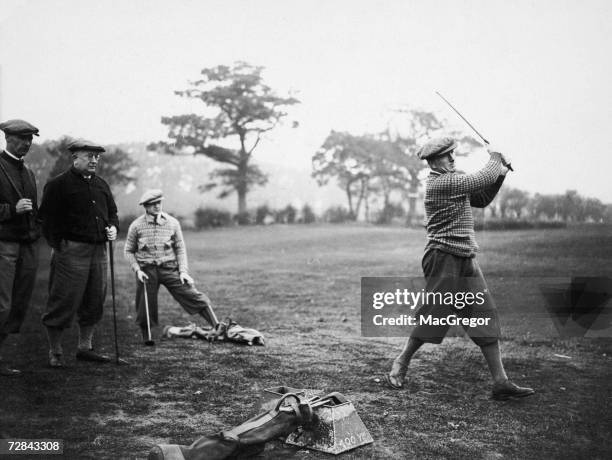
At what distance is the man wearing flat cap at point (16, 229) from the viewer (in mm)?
5074

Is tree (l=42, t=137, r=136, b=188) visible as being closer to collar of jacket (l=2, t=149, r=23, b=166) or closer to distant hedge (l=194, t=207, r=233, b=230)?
distant hedge (l=194, t=207, r=233, b=230)

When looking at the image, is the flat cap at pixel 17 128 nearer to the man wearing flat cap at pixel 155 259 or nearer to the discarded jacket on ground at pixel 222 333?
the man wearing flat cap at pixel 155 259

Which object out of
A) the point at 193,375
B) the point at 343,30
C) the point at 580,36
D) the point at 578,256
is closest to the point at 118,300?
the point at 193,375

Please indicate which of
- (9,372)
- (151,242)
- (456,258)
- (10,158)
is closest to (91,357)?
(9,372)

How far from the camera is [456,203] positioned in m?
4.70

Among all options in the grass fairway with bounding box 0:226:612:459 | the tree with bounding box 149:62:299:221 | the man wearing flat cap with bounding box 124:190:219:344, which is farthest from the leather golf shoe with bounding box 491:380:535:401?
the tree with bounding box 149:62:299:221

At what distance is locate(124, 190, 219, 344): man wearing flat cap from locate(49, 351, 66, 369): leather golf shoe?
3.81 feet

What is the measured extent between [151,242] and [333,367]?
8.22 ft

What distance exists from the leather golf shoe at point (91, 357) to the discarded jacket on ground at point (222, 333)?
1281 mm

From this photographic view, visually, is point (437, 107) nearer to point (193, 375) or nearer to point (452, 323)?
point (452, 323)

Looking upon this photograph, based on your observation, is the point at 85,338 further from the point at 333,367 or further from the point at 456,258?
the point at 456,258

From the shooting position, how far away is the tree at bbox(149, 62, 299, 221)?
9172mm

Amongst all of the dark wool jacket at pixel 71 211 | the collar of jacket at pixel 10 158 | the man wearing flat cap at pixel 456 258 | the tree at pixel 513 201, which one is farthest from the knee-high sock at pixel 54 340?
the tree at pixel 513 201

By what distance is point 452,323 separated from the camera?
4.69 metres
